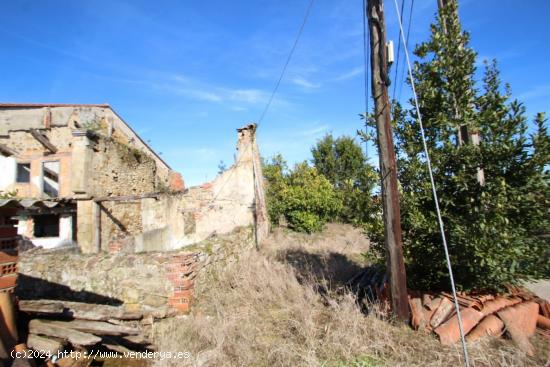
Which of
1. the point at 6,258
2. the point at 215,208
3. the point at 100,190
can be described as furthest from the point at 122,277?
the point at 100,190

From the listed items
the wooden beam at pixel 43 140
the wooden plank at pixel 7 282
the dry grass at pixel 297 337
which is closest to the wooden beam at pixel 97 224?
the wooden beam at pixel 43 140

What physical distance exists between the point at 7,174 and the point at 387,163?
63.0ft

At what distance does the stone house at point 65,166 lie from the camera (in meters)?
13.4

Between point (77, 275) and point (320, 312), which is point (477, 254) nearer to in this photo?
point (320, 312)

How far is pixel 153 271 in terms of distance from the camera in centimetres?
636

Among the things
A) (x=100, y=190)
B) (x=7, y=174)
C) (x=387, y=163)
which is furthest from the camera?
(x=7, y=174)

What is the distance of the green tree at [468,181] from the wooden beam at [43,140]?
56.7 feet

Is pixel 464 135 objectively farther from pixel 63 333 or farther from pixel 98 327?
pixel 63 333

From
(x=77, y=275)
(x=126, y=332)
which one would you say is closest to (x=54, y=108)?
(x=77, y=275)

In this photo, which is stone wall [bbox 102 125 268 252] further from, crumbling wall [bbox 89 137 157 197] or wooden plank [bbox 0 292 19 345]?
wooden plank [bbox 0 292 19 345]

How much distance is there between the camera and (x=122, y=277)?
21.7 feet

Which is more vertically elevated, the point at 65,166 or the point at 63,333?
the point at 65,166

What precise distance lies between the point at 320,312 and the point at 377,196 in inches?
94.7

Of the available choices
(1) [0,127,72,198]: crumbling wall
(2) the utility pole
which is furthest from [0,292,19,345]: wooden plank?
(1) [0,127,72,198]: crumbling wall
